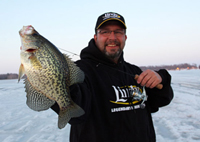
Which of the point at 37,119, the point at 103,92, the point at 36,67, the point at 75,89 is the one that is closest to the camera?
the point at 36,67

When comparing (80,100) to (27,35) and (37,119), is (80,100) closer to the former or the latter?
(27,35)

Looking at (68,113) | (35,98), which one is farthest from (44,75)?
(68,113)

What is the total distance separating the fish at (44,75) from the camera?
4.34 feet

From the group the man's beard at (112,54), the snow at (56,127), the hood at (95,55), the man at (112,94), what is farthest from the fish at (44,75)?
the snow at (56,127)

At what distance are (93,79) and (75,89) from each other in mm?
600

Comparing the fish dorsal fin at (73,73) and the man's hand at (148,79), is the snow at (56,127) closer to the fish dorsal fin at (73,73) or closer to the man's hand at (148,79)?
the man's hand at (148,79)

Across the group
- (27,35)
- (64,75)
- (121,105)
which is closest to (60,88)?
(64,75)

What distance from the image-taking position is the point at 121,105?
2129 millimetres

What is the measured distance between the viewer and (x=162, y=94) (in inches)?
96.4

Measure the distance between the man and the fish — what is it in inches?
5.2

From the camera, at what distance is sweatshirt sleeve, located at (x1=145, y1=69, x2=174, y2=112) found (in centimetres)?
236

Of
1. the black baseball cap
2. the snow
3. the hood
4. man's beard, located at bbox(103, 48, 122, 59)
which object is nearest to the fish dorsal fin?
the hood

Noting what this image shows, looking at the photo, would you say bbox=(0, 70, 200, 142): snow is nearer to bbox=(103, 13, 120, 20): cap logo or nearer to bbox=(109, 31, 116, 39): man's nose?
bbox=(109, 31, 116, 39): man's nose

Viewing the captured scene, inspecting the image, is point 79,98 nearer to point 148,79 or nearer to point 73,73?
point 73,73
